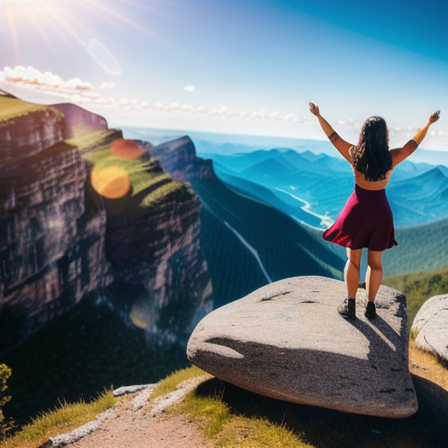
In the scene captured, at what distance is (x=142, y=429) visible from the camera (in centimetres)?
739

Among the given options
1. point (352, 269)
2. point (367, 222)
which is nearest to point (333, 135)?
point (367, 222)

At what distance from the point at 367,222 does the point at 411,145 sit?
1549mm

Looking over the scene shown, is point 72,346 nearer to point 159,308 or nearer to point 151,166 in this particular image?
point 159,308

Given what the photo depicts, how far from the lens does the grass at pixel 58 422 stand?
8.33m

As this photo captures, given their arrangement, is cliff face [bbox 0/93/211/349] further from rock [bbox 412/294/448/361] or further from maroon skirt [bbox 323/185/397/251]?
maroon skirt [bbox 323/185/397/251]

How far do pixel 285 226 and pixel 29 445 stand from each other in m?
174

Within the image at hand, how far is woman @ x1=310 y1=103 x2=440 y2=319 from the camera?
6.26 m

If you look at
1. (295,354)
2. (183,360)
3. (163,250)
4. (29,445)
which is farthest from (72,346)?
(295,354)

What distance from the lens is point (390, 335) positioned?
295 inches

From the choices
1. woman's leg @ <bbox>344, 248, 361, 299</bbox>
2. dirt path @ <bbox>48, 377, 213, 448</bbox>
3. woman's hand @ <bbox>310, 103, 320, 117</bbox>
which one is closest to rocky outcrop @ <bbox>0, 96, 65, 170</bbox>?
dirt path @ <bbox>48, 377, 213, 448</bbox>

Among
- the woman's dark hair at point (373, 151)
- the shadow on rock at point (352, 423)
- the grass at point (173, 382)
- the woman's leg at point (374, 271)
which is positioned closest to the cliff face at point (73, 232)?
the grass at point (173, 382)

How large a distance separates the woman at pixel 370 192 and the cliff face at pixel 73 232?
51436 millimetres

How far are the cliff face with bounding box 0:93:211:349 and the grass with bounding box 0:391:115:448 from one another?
150ft

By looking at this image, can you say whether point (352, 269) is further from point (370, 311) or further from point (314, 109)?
point (314, 109)
